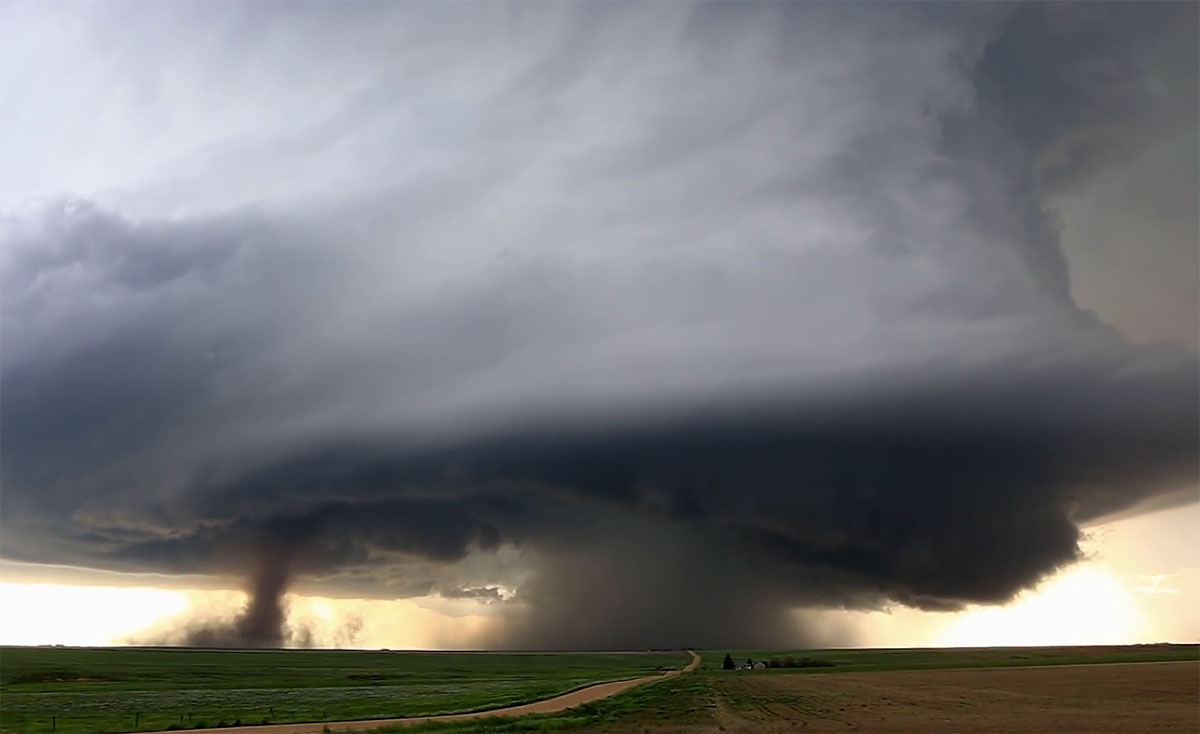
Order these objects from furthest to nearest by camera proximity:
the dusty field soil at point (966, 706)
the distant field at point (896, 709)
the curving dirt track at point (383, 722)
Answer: the curving dirt track at point (383, 722), the dusty field soil at point (966, 706), the distant field at point (896, 709)

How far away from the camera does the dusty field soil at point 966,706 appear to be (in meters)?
59.1

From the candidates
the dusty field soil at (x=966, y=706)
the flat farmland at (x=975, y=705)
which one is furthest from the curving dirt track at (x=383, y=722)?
the flat farmland at (x=975, y=705)

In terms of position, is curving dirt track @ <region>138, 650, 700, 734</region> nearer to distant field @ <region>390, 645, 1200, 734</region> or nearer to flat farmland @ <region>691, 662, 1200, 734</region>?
distant field @ <region>390, 645, 1200, 734</region>

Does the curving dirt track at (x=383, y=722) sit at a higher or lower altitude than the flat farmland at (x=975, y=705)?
higher

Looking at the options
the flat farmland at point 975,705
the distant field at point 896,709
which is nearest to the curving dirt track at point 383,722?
the distant field at point 896,709

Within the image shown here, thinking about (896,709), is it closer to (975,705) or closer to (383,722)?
(975,705)

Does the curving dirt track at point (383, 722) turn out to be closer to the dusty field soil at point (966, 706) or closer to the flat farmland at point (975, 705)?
the dusty field soil at point (966, 706)

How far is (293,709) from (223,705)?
517 inches

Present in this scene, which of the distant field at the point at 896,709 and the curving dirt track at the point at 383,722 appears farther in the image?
the curving dirt track at the point at 383,722

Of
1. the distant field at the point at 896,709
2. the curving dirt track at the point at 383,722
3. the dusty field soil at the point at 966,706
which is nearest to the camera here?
the distant field at the point at 896,709

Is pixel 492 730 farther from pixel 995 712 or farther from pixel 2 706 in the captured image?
pixel 2 706

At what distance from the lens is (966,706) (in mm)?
75938

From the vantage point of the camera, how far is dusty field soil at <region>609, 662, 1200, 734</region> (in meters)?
59.1

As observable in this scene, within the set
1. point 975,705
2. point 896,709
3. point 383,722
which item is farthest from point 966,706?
point 383,722
